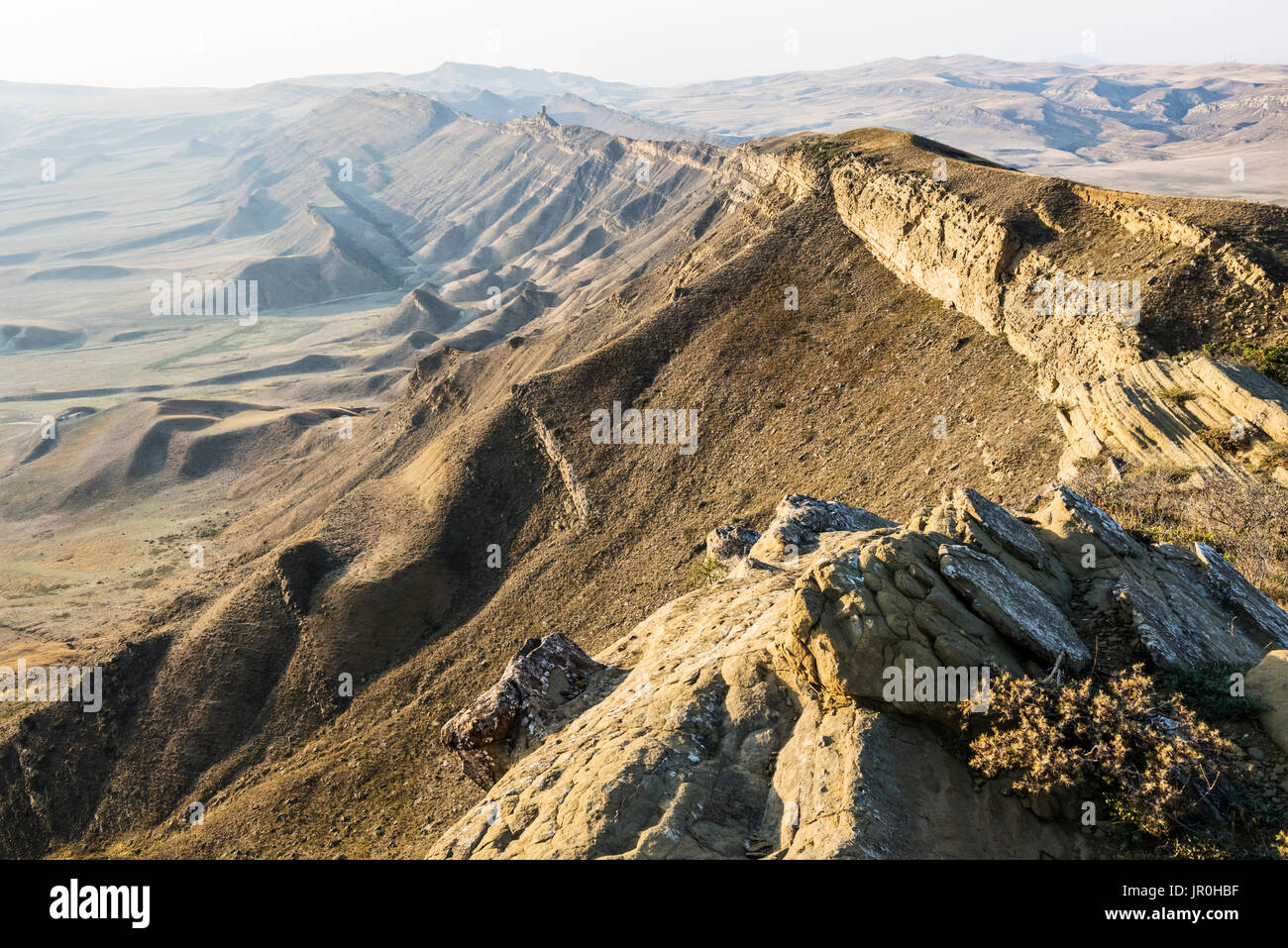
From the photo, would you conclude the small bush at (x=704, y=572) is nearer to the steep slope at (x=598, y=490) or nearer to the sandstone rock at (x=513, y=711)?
the steep slope at (x=598, y=490)

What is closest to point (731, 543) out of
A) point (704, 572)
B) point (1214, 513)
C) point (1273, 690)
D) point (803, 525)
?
point (704, 572)

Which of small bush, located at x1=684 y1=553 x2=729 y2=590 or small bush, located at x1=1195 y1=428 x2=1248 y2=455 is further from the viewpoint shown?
small bush, located at x1=684 y1=553 x2=729 y2=590

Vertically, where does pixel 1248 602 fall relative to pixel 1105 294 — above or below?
below

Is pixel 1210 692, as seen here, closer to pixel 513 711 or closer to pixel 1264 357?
pixel 513 711

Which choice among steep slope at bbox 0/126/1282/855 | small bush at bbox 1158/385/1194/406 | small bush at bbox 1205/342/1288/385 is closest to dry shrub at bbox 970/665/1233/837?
steep slope at bbox 0/126/1282/855

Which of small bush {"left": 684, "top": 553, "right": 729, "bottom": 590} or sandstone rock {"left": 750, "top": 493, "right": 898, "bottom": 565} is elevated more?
sandstone rock {"left": 750, "top": 493, "right": 898, "bottom": 565}

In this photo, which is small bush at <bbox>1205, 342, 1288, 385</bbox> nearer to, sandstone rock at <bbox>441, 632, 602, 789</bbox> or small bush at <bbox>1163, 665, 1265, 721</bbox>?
small bush at <bbox>1163, 665, 1265, 721</bbox>
